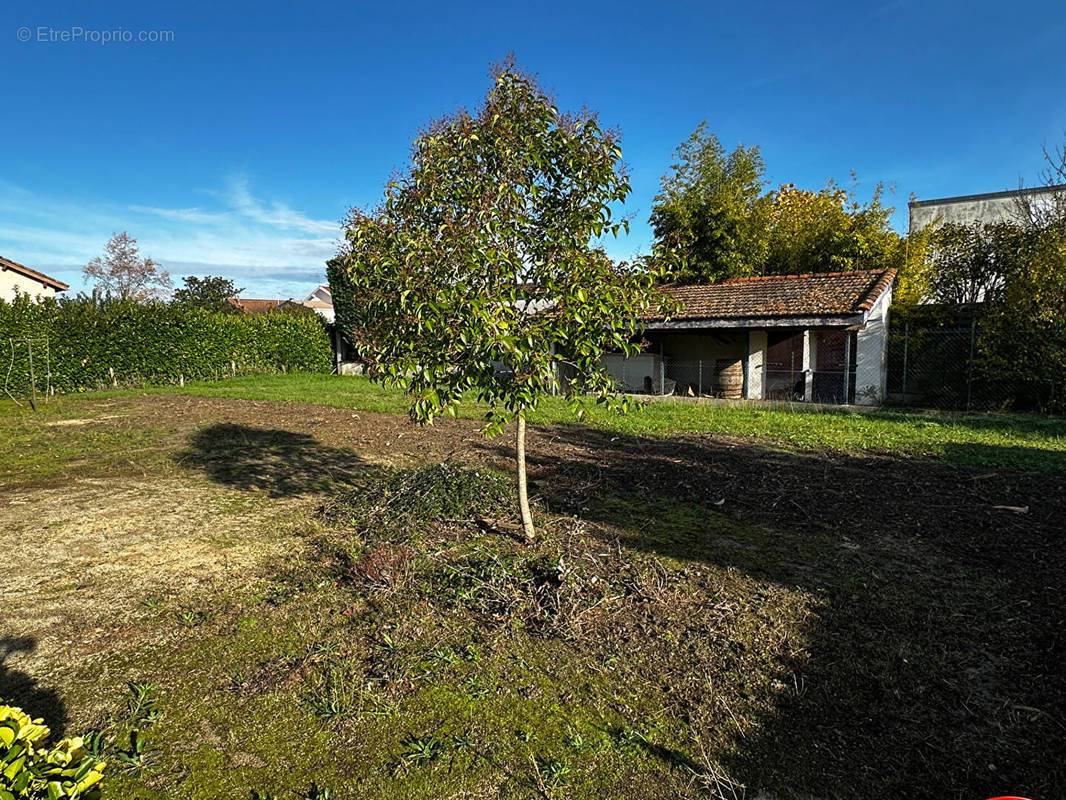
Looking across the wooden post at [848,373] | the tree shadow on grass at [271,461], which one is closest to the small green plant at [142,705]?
the tree shadow on grass at [271,461]

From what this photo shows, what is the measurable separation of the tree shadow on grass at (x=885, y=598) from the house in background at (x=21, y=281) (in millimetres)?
31084

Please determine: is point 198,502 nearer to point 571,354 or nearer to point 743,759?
point 571,354

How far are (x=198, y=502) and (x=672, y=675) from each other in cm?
561

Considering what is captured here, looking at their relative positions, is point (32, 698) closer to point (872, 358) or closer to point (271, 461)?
point (271, 461)

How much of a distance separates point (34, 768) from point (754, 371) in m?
16.9

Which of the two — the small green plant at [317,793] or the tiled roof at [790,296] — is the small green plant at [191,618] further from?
the tiled roof at [790,296]

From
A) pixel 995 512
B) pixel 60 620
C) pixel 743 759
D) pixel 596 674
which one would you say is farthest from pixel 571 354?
pixel 995 512

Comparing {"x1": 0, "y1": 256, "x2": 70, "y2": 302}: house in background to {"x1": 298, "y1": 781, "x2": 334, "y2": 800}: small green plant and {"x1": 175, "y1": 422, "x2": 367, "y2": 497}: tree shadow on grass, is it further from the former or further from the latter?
{"x1": 298, "y1": 781, "x2": 334, "y2": 800}: small green plant

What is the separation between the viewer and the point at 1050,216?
570 inches

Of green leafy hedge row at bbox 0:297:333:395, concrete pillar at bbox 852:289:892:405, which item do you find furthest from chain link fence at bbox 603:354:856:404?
green leafy hedge row at bbox 0:297:333:395

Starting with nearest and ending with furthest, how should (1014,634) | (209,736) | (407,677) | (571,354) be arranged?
(209,736)
(407,677)
(1014,634)
(571,354)

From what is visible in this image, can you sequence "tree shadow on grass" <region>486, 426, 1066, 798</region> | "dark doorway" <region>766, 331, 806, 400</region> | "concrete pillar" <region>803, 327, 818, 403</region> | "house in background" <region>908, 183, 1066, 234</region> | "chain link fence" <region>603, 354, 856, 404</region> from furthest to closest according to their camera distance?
"house in background" <region>908, 183, 1066, 234</region>, "dark doorway" <region>766, 331, 806, 400</region>, "chain link fence" <region>603, 354, 856, 404</region>, "concrete pillar" <region>803, 327, 818, 403</region>, "tree shadow on grass" <region>486, 426, 1066, 798</region>

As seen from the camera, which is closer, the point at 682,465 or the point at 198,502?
the point at 198,502

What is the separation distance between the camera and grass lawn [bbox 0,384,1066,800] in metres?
2.39
